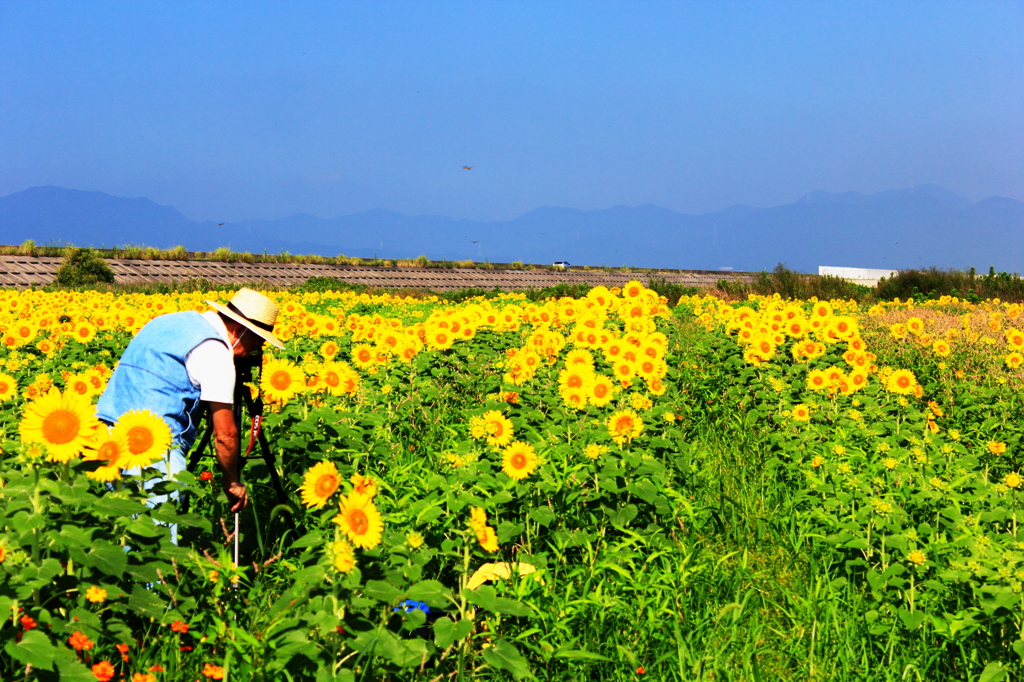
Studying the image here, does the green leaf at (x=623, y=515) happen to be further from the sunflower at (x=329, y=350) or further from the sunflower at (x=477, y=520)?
the sunflower at (x=329, y=350)

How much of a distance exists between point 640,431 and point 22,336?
720 centimetres

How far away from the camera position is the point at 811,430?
6.22 meters

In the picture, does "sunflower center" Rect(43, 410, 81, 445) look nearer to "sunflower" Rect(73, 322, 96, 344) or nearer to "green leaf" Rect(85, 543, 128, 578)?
"green leaf" Rect(85, 543, 128, 578)

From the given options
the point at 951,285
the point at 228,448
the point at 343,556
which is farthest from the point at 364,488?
the point at 951,285

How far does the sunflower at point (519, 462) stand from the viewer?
391 centimetres

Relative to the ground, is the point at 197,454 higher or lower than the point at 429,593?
higher

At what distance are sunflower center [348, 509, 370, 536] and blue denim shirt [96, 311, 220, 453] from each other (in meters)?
1.98

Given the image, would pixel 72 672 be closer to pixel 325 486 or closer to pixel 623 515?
pixel 325 486

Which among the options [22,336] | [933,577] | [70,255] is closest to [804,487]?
[933,577]

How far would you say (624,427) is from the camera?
4465 millimetres

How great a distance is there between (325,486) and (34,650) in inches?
43.0

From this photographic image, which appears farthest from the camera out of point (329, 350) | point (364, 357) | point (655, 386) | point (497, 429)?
point (329, 350)

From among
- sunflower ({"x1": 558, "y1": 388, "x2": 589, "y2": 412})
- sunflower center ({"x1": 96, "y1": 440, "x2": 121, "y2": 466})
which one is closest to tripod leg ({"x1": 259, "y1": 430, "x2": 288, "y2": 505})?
sunflower center ({"x1": 96, "y1": 440, "x2": 121, "y2": 466})

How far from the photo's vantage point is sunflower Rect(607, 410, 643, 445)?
4.45 m
